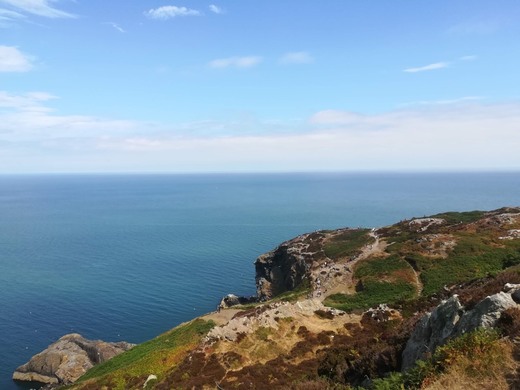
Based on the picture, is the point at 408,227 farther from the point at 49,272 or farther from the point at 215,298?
the point at 49,272

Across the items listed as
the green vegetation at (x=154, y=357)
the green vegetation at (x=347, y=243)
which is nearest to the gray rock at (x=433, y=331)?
the green vegetation at (x=154, y=357)

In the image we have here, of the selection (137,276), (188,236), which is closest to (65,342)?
(137,276)

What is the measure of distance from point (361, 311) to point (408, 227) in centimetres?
4215

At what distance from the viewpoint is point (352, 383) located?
787 inches

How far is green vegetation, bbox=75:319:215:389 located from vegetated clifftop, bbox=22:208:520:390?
0.64ft

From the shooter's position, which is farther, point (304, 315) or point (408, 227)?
point (408, 227)

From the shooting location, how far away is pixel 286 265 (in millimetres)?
84938

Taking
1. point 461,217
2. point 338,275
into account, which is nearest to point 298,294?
point 338,275

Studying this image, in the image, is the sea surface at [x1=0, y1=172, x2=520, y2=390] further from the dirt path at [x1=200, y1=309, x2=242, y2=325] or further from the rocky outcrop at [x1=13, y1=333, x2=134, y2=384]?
the dirt path at [x1=200, y1=309, x2=242, y2=325]

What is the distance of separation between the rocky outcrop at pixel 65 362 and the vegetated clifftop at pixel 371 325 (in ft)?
52.5

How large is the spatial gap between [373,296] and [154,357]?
28174 mm

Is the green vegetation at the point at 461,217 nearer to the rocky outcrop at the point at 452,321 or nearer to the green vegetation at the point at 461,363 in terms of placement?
the rocky outcrop at the point at 452,321

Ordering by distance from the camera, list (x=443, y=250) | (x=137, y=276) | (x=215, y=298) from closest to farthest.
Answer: (x=443, y=250) < (x=215, y=298) < (x=137, y=276)

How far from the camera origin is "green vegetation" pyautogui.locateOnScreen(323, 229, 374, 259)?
239 ft
